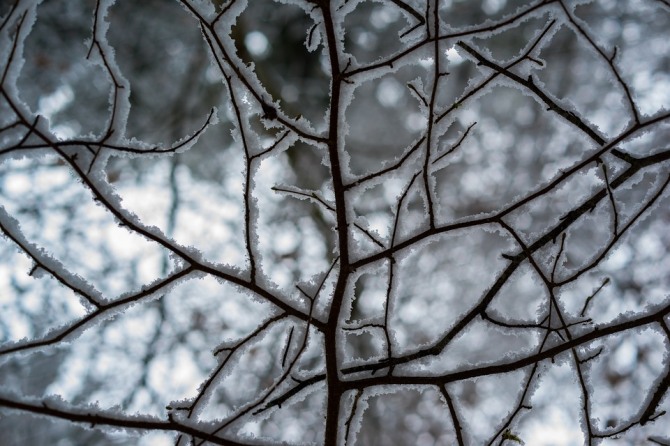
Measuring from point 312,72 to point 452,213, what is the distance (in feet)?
6.57

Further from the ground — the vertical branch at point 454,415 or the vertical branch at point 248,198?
the vertical branch at point 248,198

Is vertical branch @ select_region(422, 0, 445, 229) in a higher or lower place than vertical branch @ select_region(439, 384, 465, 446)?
higher

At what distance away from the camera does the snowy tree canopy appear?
3.37 feet

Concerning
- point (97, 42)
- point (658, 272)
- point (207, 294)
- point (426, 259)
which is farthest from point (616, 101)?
point (97, 42)

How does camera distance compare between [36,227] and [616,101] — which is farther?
[616,101]

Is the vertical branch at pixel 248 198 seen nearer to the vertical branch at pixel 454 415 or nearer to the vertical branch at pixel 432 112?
the vertical branch at pixel 432 112

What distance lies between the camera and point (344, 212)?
40.4 inches

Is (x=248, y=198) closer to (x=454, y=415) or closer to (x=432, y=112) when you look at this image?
(x=432, y=112)

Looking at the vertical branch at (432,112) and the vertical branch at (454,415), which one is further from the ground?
the vertical branch at (432,112)

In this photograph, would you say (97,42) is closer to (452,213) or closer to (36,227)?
(36,227)

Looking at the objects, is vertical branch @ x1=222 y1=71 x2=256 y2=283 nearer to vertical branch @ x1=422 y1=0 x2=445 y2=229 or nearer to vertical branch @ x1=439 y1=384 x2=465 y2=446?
vertical branch @ x1=422 y1=0 x2=445 y2=229

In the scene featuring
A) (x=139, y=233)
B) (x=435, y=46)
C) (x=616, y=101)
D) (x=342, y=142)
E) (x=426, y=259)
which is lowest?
(x=139, y=233)

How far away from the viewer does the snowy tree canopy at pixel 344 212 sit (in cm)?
103

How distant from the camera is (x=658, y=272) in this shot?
5.28m
